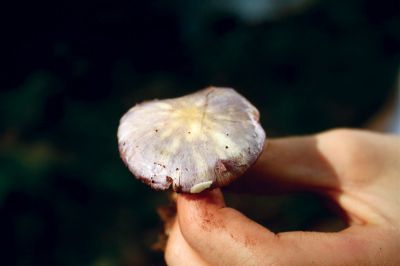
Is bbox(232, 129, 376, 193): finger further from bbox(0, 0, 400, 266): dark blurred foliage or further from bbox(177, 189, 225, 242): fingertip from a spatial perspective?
bbox(0, 0, 400, 266): dark blurred foliage

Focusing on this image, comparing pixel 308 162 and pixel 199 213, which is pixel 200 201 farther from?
pixel 308 162

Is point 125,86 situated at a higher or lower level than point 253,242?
lower

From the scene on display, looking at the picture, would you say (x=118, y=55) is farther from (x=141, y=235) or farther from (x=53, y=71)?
(x=141, y=235)

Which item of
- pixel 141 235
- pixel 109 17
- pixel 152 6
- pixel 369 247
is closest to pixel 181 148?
pixel 369 247

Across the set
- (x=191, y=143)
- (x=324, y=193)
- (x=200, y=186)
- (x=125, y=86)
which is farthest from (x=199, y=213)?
(x=125, y=86)

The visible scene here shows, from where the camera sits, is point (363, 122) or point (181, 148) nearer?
point (181, 148)

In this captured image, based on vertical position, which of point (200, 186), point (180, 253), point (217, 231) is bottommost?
point (180, 253)
